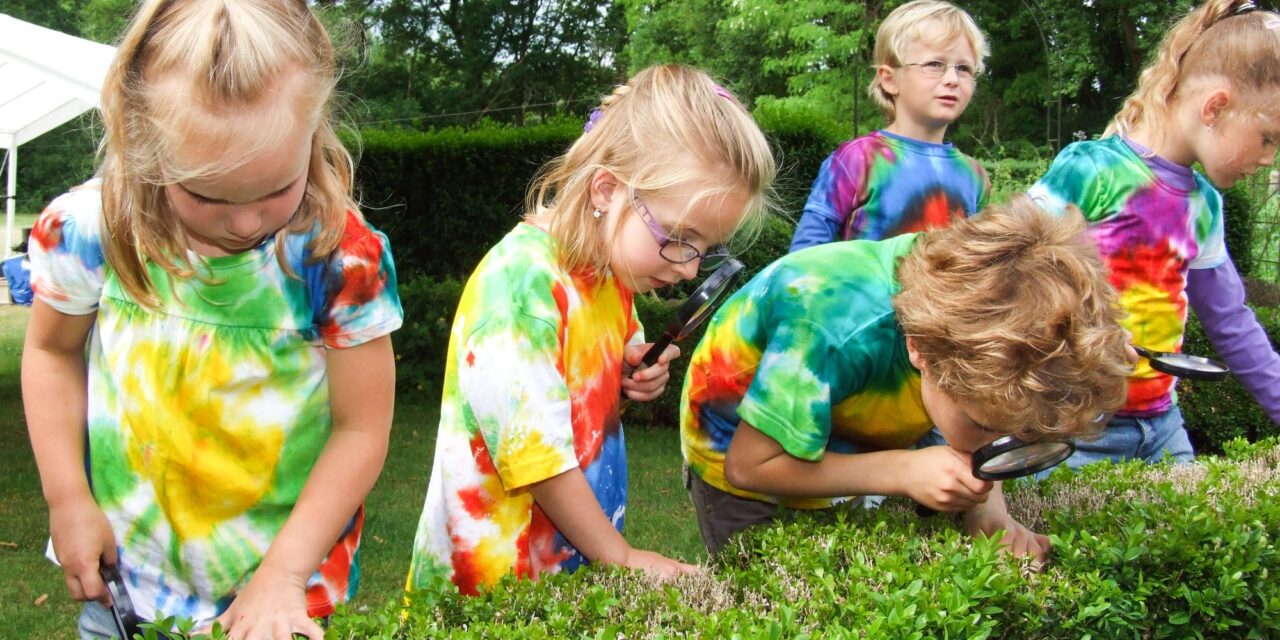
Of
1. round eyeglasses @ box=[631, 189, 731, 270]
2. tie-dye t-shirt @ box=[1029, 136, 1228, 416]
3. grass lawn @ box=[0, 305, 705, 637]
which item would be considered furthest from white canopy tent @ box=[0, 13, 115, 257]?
tie-dye t-shirt @ box=[1029, 136, 1228, 416]

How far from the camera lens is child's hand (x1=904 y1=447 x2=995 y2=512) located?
2.08m

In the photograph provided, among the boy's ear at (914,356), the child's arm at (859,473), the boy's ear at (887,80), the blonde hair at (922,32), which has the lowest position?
the child's arm at (859,473)

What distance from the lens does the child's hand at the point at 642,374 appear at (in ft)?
7.91

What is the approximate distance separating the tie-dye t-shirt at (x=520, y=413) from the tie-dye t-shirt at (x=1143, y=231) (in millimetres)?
1540

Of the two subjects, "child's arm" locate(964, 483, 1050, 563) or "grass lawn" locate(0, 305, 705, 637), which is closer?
"child's arm" locate(964, 483, 1050, 563)

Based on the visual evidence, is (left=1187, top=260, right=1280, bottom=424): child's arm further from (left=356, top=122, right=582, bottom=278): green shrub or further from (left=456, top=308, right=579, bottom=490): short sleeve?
(left=356, top=122, right=582, bottom=278): green shrub

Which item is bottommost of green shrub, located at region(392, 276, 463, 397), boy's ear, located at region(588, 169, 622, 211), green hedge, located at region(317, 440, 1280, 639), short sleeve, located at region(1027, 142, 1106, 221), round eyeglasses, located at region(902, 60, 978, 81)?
green shrub, located at region(392, 276, 463, 397)

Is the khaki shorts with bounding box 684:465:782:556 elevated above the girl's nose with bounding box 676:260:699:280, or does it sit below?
below

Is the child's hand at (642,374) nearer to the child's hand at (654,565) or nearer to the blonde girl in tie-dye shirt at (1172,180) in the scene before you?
the child's hand at (654,565)

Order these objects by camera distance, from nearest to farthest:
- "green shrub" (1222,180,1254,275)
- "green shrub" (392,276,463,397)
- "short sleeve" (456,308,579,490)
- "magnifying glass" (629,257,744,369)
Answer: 1. "short sleeve" (456,308,579,490)
2. "magnifying glass" (629,257,744,369)
3. "green shrub" (392,276,463,397)
4. "green shrub" (1222,180,1254,275)

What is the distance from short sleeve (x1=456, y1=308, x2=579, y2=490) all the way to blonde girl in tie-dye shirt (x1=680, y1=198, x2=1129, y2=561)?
15.7 inches

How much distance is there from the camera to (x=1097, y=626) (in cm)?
211

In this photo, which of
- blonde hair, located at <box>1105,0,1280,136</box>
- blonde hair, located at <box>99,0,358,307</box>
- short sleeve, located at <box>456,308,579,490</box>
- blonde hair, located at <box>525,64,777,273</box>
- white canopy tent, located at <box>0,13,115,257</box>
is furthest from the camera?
white canopy tent, located at <box>0,13,115,257</box>

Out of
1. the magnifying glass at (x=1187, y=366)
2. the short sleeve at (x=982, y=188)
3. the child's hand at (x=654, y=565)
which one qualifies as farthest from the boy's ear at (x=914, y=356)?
the short sleeve at (x=982, y=188)
